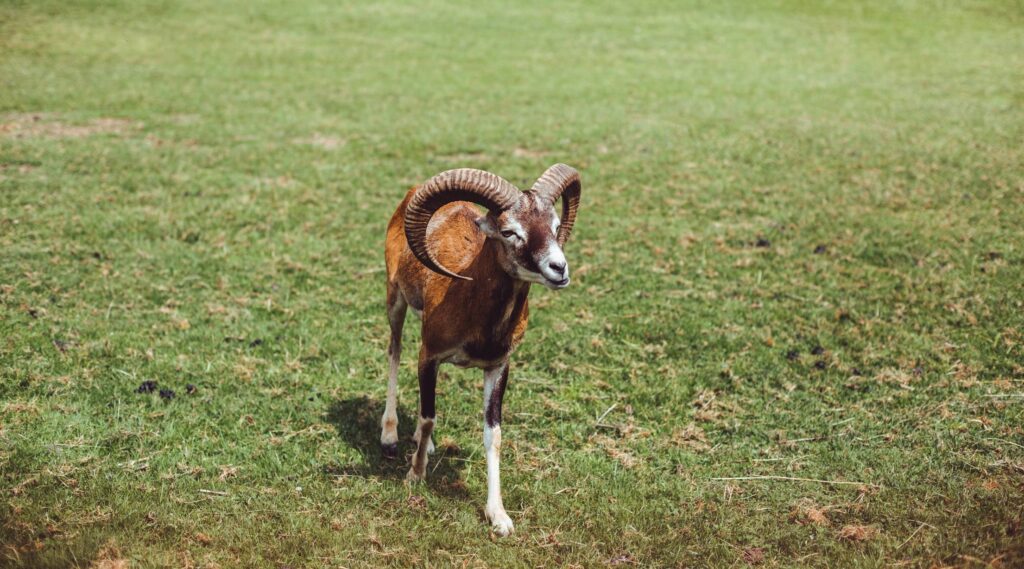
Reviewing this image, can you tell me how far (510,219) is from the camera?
17.2 feet

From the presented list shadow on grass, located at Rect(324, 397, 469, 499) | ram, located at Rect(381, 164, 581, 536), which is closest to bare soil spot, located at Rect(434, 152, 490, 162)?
shadow on grass, located at Rect(324, 397, 469, 499)

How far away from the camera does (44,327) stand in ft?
26.3

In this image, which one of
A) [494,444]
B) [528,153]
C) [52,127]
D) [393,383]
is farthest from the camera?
[52,127]

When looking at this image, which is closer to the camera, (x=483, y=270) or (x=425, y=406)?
(x=483, y=270)

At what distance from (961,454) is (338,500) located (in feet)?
16.3

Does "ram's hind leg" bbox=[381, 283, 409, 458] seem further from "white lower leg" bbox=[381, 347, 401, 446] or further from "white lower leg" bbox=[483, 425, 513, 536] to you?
"white lower leg" bbox=[483, 425, 513, 536]

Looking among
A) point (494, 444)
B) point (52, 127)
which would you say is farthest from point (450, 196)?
point (52, 127)

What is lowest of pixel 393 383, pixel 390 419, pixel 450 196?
pixel 390 419

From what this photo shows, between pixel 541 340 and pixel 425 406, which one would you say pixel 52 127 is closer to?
pixel 541 340

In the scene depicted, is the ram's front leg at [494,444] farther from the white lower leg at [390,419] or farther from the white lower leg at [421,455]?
the white lower leg at [390,419]

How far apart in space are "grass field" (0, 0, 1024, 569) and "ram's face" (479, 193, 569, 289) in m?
1.83

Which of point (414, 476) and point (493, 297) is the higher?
point (493, 297)

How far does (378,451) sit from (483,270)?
1.99 metres

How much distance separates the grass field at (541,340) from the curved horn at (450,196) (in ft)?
6.40
